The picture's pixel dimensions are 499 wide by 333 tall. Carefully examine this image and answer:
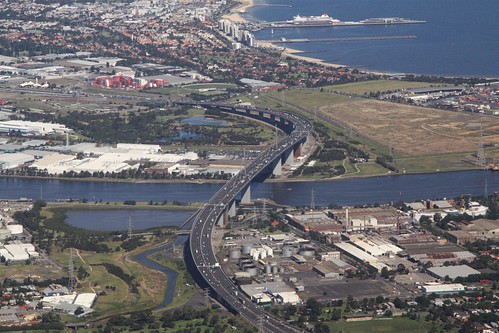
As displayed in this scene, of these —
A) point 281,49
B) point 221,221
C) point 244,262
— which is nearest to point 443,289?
point 244,262

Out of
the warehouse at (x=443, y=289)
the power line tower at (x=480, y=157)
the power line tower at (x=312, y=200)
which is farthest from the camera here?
the power line tower at (x=480, y=157)

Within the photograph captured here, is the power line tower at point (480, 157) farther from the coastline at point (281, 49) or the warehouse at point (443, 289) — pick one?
the coastline at point (281, 49)

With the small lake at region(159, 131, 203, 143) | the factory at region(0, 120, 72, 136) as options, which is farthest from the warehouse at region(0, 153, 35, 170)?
the small lake at region(159, 131, 203, 143)

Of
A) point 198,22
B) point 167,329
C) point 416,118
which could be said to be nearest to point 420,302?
point 167,329

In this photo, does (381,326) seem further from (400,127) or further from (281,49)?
(281,49)

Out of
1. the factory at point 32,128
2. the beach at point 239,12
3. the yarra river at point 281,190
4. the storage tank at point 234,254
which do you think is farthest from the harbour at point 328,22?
the storage tank at point 234,254

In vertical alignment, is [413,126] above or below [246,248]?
above
